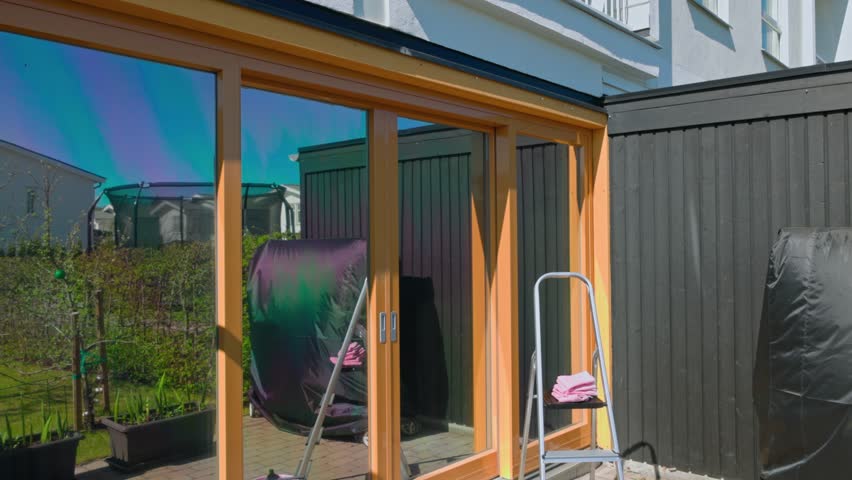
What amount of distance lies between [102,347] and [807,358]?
10.1 ft

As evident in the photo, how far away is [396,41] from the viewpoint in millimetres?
3232

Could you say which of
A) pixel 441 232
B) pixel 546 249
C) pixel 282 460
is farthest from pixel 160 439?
pixel 546 249

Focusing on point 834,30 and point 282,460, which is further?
point 834,30

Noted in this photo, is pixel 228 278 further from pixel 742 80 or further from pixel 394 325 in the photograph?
pixel 742 80

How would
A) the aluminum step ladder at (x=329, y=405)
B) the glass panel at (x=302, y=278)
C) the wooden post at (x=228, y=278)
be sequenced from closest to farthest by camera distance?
the wooden post at (x=228, y=278)
the glass panel at (x=302, y=278)
the aluminum step ladder at (x=329, y=405)

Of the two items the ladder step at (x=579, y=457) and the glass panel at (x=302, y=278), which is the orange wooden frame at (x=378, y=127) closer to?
the glass panel at (x=302, y=278)

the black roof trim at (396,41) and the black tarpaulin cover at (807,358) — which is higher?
the black roof trim at (396,41)

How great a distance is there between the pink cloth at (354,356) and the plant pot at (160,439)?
76 cm

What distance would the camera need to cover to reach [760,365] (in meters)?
3.58

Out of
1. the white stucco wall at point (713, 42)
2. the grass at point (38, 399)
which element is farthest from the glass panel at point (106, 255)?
the white stucco wall at point (713, 42)

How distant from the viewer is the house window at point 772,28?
9.62 meters

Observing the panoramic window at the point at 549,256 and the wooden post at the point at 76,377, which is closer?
the wooden post at the point at 76,377

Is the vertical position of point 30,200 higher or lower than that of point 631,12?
lower

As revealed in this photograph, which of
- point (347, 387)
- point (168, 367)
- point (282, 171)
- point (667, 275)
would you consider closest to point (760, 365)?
point (667, 275)
